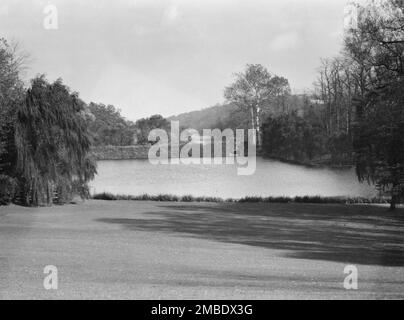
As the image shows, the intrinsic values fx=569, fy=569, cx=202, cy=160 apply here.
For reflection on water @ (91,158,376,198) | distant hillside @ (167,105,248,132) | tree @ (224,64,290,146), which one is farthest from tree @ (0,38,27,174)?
distant hillside @ (167,105,248,132)

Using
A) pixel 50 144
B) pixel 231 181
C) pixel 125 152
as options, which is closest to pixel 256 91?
pixel 231 181

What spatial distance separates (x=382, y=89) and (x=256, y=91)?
33921 millimetres

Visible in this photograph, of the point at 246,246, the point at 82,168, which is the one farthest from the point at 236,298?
Result: the point at 82,168

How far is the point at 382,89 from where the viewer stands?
889 inches

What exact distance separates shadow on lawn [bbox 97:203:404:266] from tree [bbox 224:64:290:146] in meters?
24.9

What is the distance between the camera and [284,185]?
38.7 meters

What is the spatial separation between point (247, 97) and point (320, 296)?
47.7 meters

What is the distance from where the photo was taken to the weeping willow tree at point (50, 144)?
25328 millimetres

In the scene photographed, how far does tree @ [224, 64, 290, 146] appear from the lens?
5125 cm

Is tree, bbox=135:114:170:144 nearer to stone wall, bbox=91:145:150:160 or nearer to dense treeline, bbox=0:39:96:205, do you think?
stone wall, bbox=91:145:150:160

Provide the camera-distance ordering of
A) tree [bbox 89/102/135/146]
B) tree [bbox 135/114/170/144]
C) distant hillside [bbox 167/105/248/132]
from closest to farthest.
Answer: distant hillside [bbox 167/105/248/132]
tree [bbox 89/102/135/146]
tree [bbox 135/114/170/144]

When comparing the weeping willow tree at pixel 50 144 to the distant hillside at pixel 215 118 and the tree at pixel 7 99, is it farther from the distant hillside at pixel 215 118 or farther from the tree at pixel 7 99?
the distant hillside at pixel 215 118

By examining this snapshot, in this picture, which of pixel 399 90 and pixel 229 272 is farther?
pixel 399 90

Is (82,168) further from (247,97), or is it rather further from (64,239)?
(247,97)
